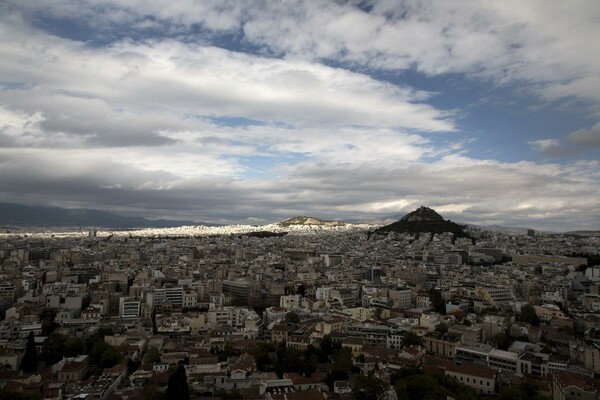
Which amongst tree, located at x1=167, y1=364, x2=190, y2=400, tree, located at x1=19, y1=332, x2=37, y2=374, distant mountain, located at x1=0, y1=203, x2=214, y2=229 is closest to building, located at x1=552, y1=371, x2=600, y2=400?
tree, located at x1=167, y1=364, x2=190, y2=400

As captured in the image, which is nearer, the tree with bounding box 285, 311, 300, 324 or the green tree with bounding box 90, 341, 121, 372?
the green tree with bounding box 90, 341, 121, 372

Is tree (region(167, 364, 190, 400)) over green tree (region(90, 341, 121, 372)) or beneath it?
over

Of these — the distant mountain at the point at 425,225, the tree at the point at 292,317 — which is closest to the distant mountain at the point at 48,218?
the distant mountain at the point at 425,225

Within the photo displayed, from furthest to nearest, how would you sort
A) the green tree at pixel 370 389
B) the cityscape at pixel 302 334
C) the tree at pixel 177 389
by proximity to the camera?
the cityscape at pixel 302 334 < the green tree at pixel 370 389 < the tree at pixel 177 389

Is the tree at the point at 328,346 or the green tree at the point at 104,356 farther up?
the tree at the point at 328,346

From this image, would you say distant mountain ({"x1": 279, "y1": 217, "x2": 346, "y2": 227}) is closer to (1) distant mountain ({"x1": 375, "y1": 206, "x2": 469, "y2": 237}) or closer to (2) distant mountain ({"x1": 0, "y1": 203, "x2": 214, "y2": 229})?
(1) distant mountain ({"x1": 375, "y1": 206, "x2": 469, "y2": 237})

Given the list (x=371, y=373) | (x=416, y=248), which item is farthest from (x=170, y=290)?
(x=416, y=248)

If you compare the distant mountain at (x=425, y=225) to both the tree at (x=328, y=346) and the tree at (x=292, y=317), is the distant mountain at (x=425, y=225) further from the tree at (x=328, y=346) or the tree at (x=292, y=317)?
the tree at (x=328, y=346)

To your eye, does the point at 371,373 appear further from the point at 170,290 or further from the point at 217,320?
the point at 170,290
